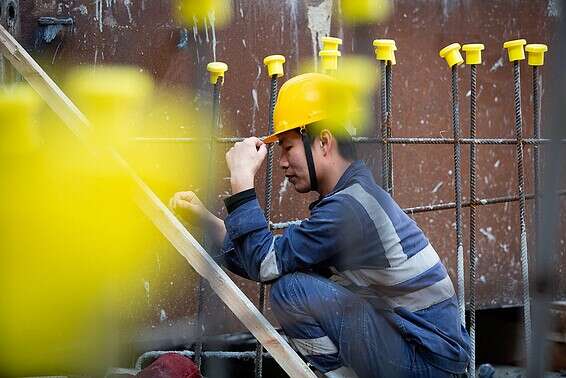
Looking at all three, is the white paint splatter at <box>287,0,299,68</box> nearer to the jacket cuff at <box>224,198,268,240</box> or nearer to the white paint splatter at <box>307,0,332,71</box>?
the white paint splatter at <box>307,0,332,71</box>

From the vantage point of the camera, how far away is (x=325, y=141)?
2.81 metres

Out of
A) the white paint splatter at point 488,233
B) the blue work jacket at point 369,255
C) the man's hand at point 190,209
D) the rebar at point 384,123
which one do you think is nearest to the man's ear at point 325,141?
the blue work jacket at point 369,255

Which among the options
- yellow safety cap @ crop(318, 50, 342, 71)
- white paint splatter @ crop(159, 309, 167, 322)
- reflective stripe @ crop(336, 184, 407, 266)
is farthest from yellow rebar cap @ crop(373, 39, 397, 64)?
white paint splatter @ crop(159, 309, 167, 322)

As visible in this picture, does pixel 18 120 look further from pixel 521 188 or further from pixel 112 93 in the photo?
pixel 521 188

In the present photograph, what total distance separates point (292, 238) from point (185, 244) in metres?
0.37

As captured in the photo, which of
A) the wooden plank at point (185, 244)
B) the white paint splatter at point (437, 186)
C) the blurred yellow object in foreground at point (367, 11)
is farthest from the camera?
the white paint splatter at point (437, 186)

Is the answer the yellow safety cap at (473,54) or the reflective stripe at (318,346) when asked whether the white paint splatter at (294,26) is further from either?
the reflective stripe at (318,346)

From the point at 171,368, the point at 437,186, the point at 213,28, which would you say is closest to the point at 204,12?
the point at 213,28

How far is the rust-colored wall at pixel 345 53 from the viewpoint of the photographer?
393 cm

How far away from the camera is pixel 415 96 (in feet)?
14.8

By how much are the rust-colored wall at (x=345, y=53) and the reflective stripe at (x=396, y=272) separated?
106cm

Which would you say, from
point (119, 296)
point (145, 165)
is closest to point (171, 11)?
point (145, 165)

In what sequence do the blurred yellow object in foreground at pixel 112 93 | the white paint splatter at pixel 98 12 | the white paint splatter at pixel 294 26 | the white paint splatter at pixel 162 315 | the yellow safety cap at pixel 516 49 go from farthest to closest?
the white paint splatter at pixel 294 26
the white paint splatter at pixel 162 315
the white paint splatter at pixel 98 12
the yellow safety cap at pixel 516 49
the blurred yellow object in foreground at pixel 112 93

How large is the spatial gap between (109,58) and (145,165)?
60 centimetres
